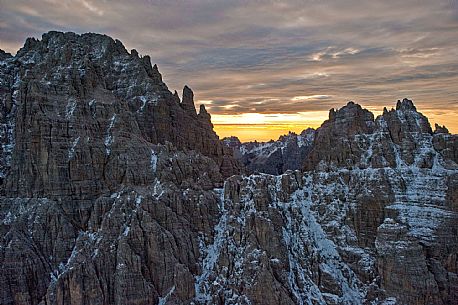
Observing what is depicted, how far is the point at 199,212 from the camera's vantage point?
9038cm

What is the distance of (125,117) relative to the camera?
97375 mm

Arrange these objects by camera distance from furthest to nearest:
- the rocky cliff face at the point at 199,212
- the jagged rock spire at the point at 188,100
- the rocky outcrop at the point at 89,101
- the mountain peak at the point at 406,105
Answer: the jagged rock spire at the point at 188,100
the mountain peak at the point at 406,105
the rocky outcrop at the point at 89,101
the rocky cliff face at the point at 199,212

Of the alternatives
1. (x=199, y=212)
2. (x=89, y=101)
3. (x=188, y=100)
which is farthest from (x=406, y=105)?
(x=89, y=101)

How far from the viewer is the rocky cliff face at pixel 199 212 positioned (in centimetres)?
7700

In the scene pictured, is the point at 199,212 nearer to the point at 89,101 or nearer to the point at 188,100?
the point at 89,101

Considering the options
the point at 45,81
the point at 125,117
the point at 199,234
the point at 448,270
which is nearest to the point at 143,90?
the point at 125,117

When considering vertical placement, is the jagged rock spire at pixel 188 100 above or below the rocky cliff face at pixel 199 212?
above

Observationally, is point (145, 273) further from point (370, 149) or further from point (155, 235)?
point (370, 149)

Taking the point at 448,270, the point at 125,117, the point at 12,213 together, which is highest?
the point at 125,117

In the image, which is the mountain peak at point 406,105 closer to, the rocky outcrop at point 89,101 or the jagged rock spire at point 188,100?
the rocky outcrop at point 89,101

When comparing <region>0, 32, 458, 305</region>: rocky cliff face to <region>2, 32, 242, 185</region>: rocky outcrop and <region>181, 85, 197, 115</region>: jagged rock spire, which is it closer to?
<region>2, 32, 242, 185</region>: rocky outcrop

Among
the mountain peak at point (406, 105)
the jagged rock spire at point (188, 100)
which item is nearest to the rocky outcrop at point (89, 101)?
the jagged rock spire at point (188, 100)

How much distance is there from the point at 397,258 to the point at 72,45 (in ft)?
280

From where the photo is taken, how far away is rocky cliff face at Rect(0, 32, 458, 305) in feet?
253
